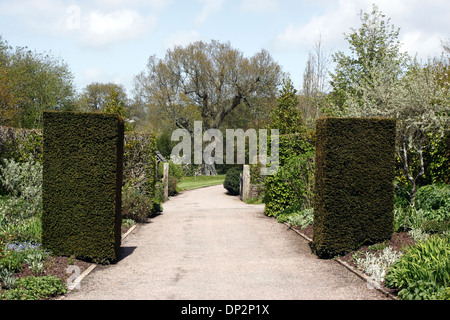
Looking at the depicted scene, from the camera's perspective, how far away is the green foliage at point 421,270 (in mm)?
5543

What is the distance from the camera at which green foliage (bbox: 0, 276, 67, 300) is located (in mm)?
5582

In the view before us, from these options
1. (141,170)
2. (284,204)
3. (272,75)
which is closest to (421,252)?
(284,204)

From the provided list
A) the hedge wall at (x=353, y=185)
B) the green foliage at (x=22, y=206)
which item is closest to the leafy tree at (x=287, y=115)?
the green foliage at (x=22, y=206)

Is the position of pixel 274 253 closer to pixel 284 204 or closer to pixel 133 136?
pixel 284 204

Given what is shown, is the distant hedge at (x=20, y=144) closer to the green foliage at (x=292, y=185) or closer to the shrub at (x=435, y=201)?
the green foliage at (x=292, y=185)

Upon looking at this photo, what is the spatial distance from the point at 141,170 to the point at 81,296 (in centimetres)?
933

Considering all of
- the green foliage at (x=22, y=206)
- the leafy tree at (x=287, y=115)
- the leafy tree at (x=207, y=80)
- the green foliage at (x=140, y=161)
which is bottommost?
the green foliage at (x=22, y=206)

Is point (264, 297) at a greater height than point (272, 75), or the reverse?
point (272, 75)

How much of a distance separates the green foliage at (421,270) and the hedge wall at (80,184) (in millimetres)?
4947

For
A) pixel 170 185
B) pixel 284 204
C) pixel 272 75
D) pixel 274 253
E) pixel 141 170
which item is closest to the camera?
pixel 274 253

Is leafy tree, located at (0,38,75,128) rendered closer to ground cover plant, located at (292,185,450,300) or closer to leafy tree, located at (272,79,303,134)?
leafy tree, located at (272,79,303,134)

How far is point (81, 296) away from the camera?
6.03m

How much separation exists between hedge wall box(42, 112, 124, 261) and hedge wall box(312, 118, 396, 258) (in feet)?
13.3

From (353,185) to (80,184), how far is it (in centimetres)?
522
